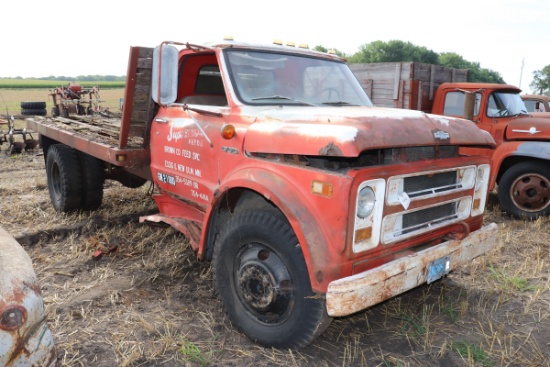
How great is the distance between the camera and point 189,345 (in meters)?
3.00

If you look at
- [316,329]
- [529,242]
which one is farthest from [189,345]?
[529,242]

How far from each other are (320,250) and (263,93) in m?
1.47

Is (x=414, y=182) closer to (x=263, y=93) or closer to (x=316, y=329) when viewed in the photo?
(x=316, y=329)

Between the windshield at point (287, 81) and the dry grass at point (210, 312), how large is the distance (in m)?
1.70

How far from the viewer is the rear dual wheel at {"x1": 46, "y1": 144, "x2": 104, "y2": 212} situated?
5566 millimetres

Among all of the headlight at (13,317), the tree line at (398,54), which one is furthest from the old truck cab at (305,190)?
the tree line at (398,54)

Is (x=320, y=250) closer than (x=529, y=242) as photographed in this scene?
Yes

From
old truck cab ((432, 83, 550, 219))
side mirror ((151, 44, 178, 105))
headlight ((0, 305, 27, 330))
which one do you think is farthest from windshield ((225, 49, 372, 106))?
old truck cab ((432, 83, 550, 219))

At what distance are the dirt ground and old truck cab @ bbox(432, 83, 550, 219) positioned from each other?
928mm

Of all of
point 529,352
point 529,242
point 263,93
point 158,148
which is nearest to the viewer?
point 529,352

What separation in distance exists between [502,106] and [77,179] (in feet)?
19.8

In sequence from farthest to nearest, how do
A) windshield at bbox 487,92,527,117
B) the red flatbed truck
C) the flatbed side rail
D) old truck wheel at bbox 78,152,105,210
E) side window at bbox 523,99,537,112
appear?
1. side window at bbox 523,99,537,112
2. windshield at bbox 487,92,527,117
3. old truck wheel at bbox 78,152,105,210
4. the flatbed side rail
5. the red flatbed truck

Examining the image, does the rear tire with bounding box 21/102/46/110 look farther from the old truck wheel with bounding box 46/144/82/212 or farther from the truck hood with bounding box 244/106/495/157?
the truck hood with bounding box 244/106/495/157

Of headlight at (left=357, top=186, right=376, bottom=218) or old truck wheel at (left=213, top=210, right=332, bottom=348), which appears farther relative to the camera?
old truck wheel at (left=213, top=210, right=332, bottom=348)
